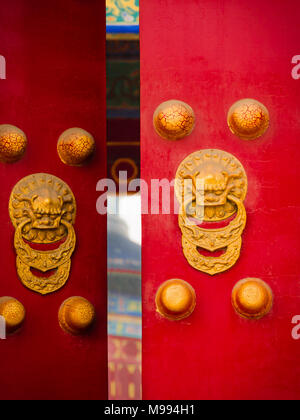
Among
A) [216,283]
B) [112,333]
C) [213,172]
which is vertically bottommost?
[112,333]

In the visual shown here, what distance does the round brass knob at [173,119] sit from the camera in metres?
1.50

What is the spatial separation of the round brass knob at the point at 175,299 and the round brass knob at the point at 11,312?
62 cm

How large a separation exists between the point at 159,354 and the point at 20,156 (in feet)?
2.98

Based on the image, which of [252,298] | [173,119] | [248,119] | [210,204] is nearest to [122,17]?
[173,119]

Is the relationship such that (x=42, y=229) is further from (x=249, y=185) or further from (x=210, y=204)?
(x=249, y=185)

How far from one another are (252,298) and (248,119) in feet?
1.74

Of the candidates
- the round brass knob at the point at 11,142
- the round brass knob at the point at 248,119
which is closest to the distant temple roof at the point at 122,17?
the round brass knob at the point at 248,119

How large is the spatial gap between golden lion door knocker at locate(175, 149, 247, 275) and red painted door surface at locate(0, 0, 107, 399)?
538mm

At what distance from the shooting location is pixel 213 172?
5.07 feet

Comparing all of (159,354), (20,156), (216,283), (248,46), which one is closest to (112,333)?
(159,354)

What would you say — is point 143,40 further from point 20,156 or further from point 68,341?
point 68,341

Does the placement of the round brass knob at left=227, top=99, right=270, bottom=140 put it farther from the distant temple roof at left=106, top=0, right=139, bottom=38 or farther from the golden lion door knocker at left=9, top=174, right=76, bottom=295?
the golden lion door knocker at left=9, top=174, right=76, bottom=295

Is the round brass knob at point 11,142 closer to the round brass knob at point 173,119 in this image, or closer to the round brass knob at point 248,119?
the round brass knob at point 173,119
